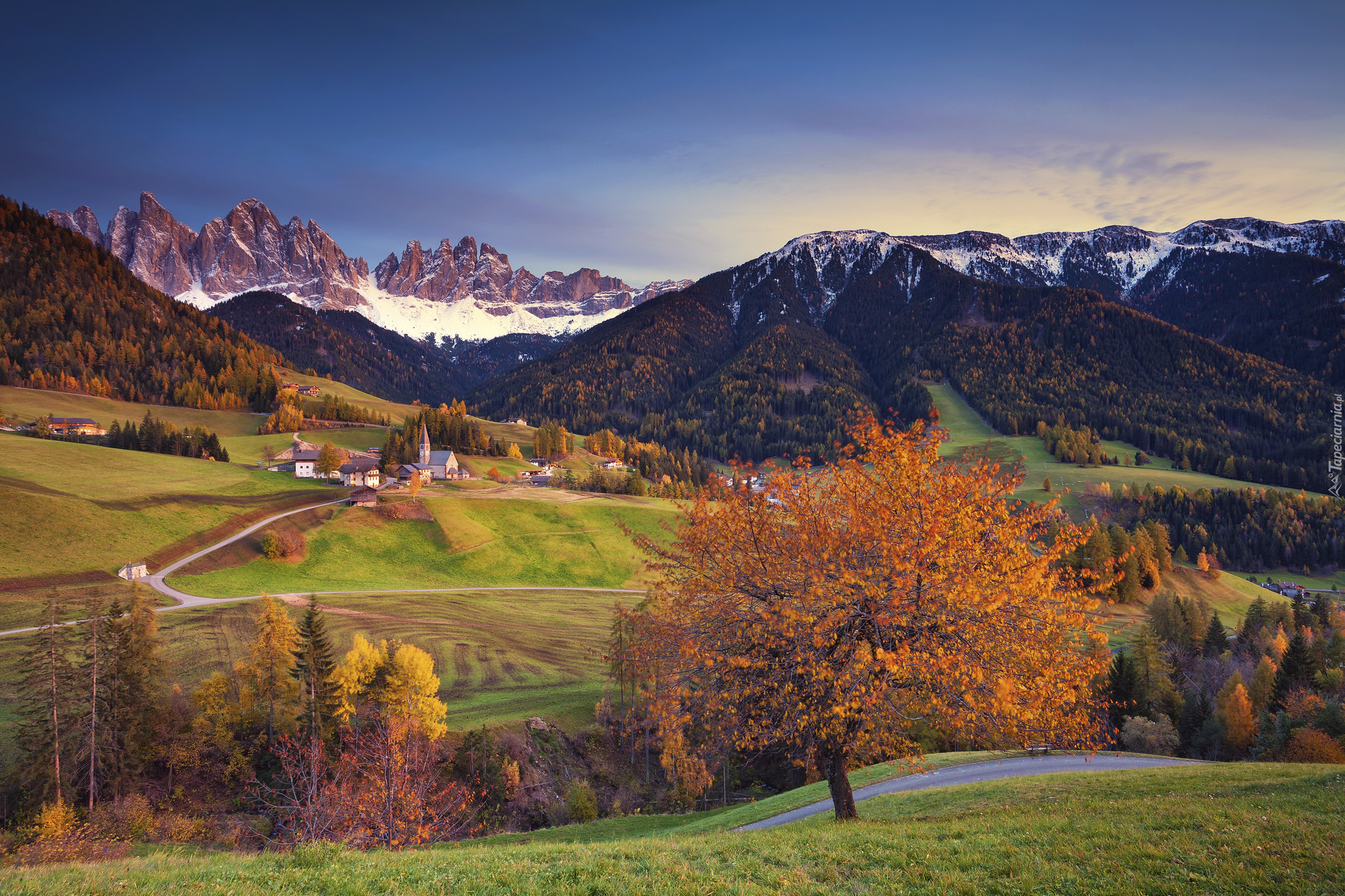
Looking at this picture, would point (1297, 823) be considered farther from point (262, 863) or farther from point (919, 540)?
point (262, 863)

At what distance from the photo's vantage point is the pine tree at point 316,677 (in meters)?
41.5

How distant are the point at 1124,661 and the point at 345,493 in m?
116

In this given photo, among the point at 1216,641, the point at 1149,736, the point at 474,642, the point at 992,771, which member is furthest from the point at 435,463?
the point at 1216,641

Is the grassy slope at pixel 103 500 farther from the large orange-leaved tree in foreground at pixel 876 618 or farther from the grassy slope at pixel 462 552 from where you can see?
the large orange-leaved tree in foreground at pixel 876 618

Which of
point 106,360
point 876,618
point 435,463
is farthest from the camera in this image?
A: point 106,360

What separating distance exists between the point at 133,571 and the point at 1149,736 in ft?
343

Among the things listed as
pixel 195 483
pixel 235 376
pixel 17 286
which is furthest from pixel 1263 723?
pixel 17 286

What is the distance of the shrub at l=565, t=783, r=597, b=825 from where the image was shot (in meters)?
42.5

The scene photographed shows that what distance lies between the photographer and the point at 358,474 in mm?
120000

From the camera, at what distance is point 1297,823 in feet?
36.3

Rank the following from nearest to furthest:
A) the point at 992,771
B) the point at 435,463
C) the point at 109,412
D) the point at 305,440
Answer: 1. the point at 992,771
2. the point at 435,463
3. the point at 109,412
4. the point at 305,440

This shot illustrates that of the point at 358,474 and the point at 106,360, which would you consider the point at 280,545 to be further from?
the point at 106,360

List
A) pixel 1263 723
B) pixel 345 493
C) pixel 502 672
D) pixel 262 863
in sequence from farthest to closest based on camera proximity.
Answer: pixel 345 493
pixel 502 672
pixel 1263 723
pixel 262 863

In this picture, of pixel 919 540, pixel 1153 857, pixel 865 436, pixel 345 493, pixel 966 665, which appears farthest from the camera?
pixel 345 493
